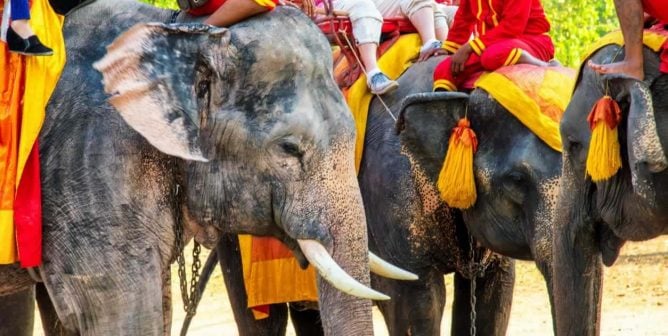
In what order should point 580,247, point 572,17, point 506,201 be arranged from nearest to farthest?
point 580,247
point 506,201
point 572,17

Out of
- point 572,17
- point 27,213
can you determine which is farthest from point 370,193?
point 572,17

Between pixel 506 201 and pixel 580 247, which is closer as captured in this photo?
pixel 580 247

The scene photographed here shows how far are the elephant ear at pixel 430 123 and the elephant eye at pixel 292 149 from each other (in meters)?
1.81

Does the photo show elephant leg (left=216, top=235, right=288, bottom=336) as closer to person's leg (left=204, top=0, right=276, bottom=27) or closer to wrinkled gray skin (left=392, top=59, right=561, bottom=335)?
wrinkled gray skin (left=392, top=59, right=561, bottom=335)

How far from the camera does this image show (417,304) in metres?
7.00

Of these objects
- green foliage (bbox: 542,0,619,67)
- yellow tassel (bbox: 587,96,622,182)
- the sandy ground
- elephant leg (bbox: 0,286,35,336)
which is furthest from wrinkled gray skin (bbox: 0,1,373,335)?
green foliage (bbox: 542,0,619,67)

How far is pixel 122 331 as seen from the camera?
5.05 meters

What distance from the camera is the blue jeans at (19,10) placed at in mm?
5031

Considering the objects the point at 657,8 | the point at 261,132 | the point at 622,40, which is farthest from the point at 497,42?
the point at 261,132

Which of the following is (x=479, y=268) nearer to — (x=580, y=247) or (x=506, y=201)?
(x=506, y=201)

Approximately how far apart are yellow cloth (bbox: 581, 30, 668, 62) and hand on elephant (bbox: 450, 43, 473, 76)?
1.02 meters

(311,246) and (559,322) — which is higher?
(311,246)

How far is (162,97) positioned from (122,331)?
0.78m

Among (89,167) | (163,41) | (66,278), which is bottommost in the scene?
(66,278)
